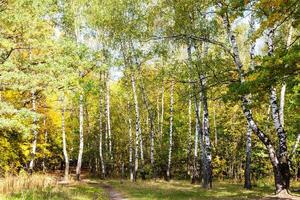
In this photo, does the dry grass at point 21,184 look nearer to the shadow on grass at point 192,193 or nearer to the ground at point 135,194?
the ground at point 135,194

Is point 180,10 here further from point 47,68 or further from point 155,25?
point 47,68

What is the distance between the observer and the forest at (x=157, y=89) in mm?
14516

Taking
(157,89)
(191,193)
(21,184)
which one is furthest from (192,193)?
(157,89)

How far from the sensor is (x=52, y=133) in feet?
127

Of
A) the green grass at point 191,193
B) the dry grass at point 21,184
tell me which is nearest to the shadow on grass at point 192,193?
the green grass at point 191,193

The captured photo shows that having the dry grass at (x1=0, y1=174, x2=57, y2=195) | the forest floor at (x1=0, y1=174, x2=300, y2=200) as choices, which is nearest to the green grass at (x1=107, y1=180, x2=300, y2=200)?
the forest floor at (x1=0, y1=174, x2=300, y2=200)

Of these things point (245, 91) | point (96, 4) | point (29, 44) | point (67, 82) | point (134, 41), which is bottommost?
point (245, 91)

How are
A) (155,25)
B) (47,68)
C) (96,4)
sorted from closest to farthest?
1. (47,68)
2. (155,25)
3. (96,4)

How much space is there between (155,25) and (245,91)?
18.8 m

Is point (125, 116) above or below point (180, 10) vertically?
below

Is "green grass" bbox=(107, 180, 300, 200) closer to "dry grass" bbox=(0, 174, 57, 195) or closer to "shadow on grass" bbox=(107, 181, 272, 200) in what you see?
"shadow on grass" bbox=(107, 181, 272, 200)

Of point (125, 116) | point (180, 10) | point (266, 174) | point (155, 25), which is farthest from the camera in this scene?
point (125, 116)

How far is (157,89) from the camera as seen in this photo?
43094mm

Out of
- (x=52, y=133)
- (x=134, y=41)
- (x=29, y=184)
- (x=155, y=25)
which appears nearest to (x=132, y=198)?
(x=29, y=184)
